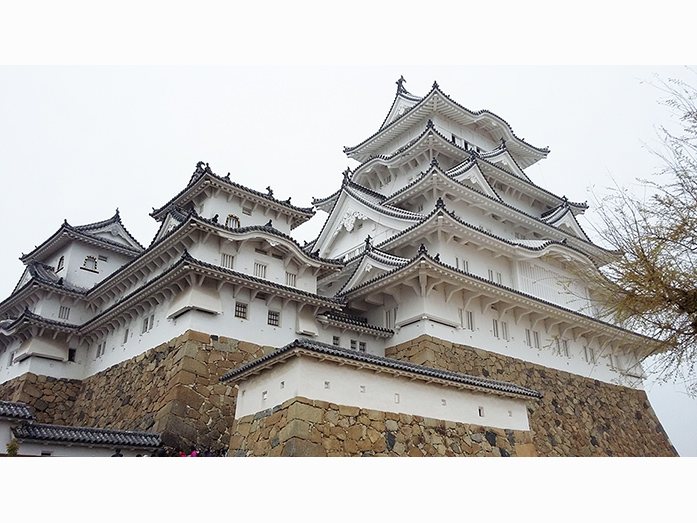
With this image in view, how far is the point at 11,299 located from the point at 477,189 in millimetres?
20100

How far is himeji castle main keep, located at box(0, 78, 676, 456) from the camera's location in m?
12.9

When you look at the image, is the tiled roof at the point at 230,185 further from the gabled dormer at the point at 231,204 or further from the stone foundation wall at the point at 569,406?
the stone foundation wall at the point at 569,406

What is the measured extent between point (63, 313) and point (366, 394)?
625 inches

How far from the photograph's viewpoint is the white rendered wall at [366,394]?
39.3 feet

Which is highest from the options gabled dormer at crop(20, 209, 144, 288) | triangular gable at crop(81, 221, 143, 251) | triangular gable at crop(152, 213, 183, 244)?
triangular gable at crop(81, 221, 143, 251)

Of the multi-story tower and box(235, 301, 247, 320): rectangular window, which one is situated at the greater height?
the multi-story tower

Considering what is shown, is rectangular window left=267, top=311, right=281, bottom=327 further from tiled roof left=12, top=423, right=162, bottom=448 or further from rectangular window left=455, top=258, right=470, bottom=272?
rectangular window left=455, top=258, right=470, bottom=272

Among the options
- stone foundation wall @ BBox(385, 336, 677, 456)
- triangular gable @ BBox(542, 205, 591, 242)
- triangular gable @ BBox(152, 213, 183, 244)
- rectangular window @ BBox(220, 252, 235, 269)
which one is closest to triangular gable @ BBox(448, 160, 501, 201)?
triangular gable @ BBox(542, 205, 591, 242)

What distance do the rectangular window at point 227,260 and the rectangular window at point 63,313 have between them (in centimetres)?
867

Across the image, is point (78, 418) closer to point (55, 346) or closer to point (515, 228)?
point (55, 346)

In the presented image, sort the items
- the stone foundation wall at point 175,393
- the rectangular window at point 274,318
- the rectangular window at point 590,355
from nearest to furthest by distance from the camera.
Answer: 1. the stone foundation wall at point 175,393
2. the rectangular window at point 274,318
3. the rectangular window at point 590,355

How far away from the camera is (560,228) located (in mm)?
28000

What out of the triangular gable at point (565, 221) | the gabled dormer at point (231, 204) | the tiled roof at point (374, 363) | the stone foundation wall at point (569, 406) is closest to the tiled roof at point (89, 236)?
the gabled dormer at point (231, 204)

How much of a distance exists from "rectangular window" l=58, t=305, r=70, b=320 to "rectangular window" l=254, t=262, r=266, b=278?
9.23 metres
